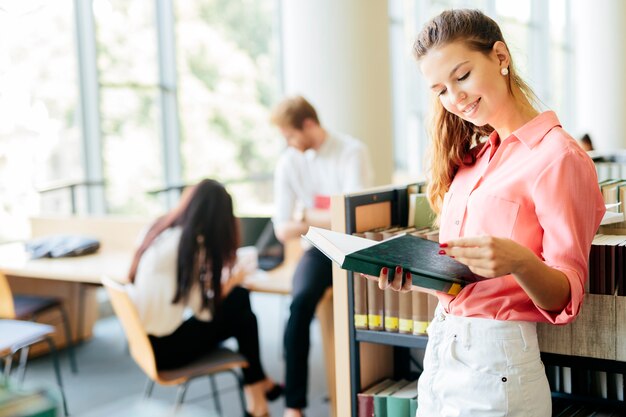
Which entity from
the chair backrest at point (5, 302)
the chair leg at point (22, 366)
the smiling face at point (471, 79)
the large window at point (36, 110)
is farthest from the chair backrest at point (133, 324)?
the large window at point (36, 110)

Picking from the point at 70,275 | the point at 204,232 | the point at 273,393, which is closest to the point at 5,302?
the point at 70,275

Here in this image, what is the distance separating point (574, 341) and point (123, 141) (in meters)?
5.16

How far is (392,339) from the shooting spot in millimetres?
2182

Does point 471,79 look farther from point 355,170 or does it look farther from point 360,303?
point 355,170

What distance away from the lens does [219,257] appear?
3352mm

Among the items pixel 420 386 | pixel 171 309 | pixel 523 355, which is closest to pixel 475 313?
pixel 523 355

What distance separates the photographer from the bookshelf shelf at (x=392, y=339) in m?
2.13

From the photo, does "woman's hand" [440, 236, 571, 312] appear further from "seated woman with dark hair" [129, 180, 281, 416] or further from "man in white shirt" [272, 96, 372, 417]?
"man in white shirt" [272, 96, 372, 417]

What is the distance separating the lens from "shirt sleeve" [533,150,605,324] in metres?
1.35

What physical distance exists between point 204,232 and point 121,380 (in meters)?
1.56

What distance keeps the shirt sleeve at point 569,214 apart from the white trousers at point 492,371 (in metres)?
0.11

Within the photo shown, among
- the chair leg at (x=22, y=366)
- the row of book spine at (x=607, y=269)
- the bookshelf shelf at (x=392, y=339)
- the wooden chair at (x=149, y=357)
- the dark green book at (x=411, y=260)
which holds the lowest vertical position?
the chair leg at (x=22, y=366)

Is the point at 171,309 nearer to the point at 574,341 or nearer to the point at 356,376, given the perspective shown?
the point at 356,376

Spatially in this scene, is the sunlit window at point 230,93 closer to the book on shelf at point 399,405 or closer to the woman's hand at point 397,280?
the book on shelf at point 399,405
